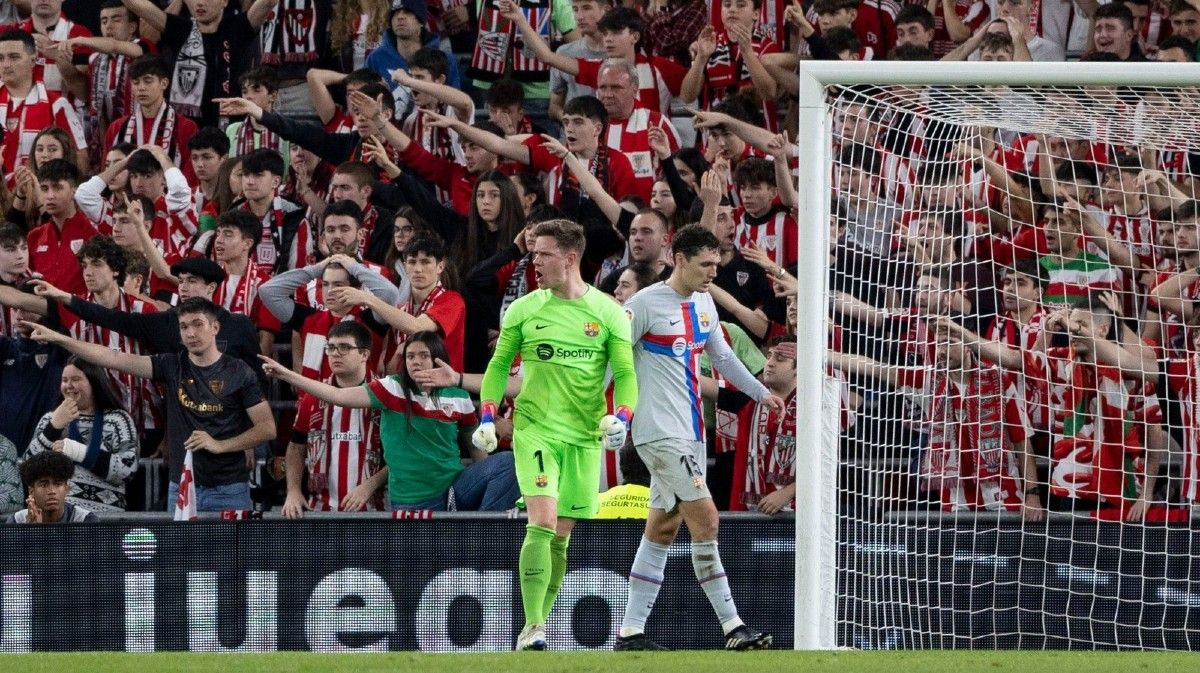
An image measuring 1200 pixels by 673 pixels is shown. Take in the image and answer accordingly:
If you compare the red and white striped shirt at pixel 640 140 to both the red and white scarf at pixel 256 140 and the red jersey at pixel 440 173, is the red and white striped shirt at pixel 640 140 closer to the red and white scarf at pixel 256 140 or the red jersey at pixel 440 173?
the red jersey at pixel 440 173

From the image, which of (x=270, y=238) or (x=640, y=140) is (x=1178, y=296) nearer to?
(x=640, y=140)

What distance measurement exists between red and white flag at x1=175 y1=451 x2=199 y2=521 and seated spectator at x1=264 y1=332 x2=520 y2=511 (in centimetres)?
80

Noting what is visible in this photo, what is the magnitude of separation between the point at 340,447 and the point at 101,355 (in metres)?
1.58

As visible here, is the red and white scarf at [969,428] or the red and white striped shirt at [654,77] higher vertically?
the red and white striped shirt at [654,77]

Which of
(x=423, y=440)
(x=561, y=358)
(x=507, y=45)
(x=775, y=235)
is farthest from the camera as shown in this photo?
(x=507, y=45)

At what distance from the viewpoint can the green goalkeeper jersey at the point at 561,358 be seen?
8.37 metres

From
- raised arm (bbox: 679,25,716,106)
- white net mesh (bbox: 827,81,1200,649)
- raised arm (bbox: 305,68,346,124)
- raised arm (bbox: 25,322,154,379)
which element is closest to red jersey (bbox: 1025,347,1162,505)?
white net mesh (bbox: 827,81,1200,649)

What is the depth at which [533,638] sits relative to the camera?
8227mm

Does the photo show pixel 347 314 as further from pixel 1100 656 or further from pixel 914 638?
pixel 1100 656

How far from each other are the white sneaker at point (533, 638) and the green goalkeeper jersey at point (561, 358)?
0.87 m

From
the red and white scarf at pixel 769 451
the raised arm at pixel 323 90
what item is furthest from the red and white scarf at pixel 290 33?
the red and white scarf at pixel 769 451

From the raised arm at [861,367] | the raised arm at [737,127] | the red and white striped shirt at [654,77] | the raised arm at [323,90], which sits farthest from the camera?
the raised arm at [323,90]

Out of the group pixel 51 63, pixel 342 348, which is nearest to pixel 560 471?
pixel 342 348

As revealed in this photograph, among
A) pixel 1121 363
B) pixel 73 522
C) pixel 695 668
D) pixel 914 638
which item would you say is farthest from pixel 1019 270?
pixel 73 522
